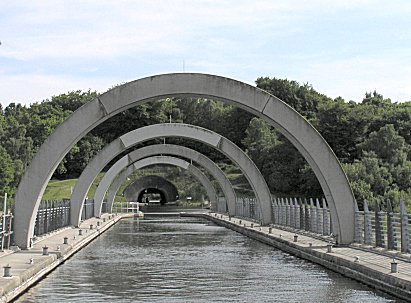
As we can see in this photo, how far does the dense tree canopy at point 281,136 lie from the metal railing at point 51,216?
44.1 ft

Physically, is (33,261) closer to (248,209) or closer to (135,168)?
(248,209)

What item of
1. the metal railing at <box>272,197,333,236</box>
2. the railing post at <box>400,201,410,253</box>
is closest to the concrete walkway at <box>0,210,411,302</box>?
the railing post at <box>400,201,410,253</box>

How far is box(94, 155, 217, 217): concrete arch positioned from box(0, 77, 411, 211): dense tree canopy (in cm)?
599

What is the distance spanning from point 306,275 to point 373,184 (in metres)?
41.5

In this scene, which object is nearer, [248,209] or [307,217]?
[307,217]

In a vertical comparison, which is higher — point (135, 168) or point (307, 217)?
point (135, 168)

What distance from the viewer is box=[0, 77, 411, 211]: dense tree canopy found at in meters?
60.1

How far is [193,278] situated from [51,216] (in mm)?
14029

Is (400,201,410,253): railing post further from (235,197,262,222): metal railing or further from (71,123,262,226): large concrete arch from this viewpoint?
(235,197,262,222): metal railing

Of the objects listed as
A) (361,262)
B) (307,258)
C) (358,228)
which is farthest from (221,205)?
(361,262)

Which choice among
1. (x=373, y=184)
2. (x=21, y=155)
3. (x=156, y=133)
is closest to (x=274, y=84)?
(x=21, y=155)

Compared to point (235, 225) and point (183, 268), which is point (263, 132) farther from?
point (183, 268)

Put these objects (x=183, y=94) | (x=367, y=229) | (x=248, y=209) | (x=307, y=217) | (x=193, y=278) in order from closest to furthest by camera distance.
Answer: (x=193, y=278)
(x=367, y=229)
(x=183, y=94)
(x=307, y=217)
(x=248, y=209)

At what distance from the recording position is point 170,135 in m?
40.4
